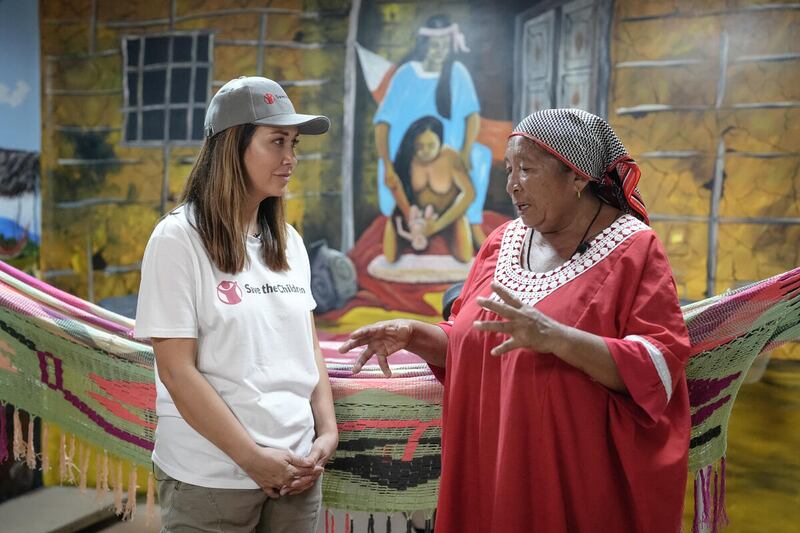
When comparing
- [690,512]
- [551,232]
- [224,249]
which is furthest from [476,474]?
[690,512]

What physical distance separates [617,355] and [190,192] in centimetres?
87

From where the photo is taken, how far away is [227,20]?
4.89 m

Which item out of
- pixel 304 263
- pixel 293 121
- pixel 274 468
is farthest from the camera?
pixel 304 263

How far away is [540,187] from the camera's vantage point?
4.86ft

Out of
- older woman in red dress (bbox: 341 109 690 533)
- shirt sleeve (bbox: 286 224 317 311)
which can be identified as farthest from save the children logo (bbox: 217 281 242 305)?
older woman in red dress (bbox: 341 109 690 533)

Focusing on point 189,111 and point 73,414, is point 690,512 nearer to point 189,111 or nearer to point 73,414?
point 73,414

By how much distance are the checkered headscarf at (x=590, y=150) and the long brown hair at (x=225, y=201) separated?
546 millimetres

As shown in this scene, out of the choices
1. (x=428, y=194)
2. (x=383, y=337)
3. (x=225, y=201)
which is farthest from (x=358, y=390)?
(x=428, y=194)

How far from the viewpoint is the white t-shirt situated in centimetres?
139

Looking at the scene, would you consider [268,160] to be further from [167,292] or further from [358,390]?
[358,390]

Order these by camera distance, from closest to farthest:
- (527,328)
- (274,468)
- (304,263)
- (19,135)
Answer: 1. (527,328)
2. (274,468)
3. (304,263)
4. (19,135)

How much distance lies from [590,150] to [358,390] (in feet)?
2.70

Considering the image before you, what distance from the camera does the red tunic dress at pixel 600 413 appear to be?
Answer: 1.36 metres

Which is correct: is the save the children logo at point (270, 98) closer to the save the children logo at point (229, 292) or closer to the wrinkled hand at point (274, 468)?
the save the children logo at point (229, 292)
